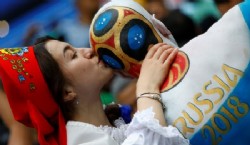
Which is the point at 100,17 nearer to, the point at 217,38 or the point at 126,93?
the point at 217,38

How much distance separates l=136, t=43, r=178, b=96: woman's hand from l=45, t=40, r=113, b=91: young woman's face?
0.46 ft

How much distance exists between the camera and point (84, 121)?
167 cm

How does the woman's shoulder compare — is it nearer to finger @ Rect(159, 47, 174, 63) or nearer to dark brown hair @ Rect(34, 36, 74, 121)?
dark brown hair @ Rect(34, 36, 74, 121)

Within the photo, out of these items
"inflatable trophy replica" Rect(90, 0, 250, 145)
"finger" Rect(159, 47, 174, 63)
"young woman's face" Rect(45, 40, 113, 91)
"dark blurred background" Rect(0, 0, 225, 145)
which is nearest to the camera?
"inflatable trophy replica" Rect(90, 0, 250, 145)

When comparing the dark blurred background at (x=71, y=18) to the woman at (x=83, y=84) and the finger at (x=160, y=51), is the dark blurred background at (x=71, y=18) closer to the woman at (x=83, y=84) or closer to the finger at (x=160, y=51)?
the woman at (x=83, y=84)

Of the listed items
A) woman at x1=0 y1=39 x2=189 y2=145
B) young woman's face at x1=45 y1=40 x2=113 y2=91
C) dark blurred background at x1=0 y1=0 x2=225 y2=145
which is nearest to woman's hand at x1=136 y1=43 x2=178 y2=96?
woman at x1=0 y1=39 x2=189 y2=145

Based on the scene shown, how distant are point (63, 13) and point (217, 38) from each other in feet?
6.16

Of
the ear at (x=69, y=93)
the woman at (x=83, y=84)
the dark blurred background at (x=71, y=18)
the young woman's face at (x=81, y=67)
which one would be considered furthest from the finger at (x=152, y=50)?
the dark blurred background at (x=71, y=18)

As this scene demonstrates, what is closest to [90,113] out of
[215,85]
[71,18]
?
[215,85]

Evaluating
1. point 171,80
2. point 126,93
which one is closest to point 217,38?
point 171,80

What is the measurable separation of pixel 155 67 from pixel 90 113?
10.5 inches

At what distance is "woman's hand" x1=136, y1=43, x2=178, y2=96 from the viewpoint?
1.49 metres

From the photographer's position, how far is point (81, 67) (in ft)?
5.33

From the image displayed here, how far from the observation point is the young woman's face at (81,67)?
162 cm
